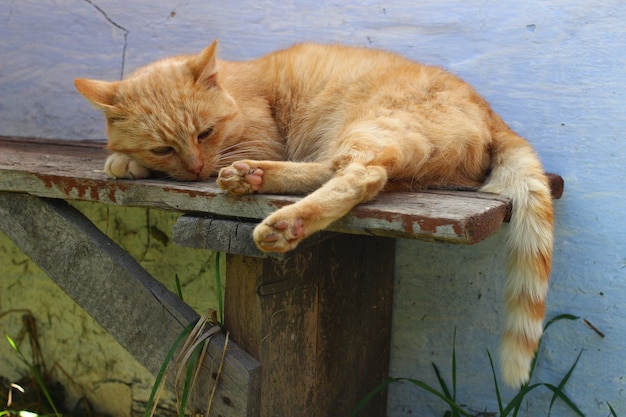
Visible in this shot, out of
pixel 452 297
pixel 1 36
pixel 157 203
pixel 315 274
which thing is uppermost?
pixel 1 36

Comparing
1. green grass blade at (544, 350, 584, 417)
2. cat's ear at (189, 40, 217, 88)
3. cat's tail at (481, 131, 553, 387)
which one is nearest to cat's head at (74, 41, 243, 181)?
cat's ear at (189, 40, 217, 88)

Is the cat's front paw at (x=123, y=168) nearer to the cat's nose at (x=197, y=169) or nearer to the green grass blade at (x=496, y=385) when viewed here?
the cat's nose at (x=197, y=169)

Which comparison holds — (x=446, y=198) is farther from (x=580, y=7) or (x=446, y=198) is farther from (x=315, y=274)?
(x=580, y=7)

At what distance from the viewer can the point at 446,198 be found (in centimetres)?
181

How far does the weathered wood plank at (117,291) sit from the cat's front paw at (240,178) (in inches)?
18.6

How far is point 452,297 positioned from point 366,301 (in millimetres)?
392

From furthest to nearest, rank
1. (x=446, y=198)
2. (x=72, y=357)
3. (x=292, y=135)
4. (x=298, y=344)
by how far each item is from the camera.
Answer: (x=72, y=357) < (x=292, y=135) < (x=298, y=344) < (x=446, y=198)

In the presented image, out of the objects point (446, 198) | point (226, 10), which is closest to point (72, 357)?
point (226, 10)

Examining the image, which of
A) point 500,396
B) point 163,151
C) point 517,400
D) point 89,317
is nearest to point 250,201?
point 163,151

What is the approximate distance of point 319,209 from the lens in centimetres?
159

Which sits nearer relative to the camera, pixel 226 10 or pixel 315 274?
pixel 315 274

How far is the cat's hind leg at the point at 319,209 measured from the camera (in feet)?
5.01

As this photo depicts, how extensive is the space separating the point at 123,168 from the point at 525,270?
4.04 feet

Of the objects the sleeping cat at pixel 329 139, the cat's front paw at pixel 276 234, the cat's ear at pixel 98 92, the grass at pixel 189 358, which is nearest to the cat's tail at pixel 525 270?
the sleeping cat at pixel 329 139
